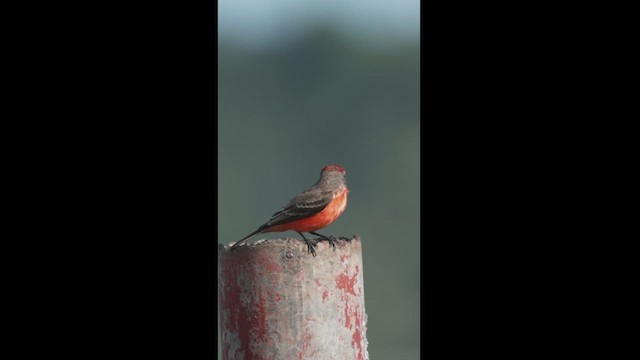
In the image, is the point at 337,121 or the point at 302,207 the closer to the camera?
the point at 302,207

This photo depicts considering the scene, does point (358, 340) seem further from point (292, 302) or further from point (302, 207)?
point (302, 207)

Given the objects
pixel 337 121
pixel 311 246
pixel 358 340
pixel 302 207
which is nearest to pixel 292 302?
pixel 311 246

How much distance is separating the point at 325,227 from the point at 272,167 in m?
0.78

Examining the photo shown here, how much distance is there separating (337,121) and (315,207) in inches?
35.0

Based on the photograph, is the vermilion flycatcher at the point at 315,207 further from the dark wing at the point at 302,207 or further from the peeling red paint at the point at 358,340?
the peeling red paint at the point at 358,340

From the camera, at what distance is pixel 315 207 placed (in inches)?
366

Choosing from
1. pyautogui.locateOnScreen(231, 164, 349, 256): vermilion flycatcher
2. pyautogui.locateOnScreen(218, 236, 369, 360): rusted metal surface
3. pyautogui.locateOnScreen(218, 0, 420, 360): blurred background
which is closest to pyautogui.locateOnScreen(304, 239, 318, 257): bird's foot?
pyautogui.locateOnScreen(218, 236, 369, 360): rusted metal surface

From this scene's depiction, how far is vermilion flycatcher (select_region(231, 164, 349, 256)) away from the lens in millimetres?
9273

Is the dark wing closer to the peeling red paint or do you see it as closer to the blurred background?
the blurred background

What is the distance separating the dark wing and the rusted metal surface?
45cm

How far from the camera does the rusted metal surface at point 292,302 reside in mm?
8703

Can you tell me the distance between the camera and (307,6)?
31.8ft

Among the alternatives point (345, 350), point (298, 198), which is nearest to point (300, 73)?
point (298, 198)

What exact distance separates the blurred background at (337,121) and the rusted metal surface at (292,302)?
0.72 meters
